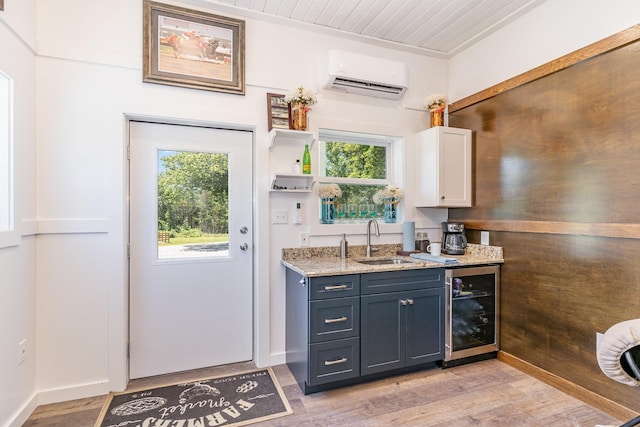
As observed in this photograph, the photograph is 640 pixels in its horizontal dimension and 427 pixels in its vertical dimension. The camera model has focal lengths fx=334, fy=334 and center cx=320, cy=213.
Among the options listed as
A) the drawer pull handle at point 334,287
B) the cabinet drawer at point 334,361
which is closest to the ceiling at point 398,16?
the drawer pull handle at point 334,287

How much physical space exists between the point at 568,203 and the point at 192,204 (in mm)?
2773

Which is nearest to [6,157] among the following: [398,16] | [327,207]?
[327,207]

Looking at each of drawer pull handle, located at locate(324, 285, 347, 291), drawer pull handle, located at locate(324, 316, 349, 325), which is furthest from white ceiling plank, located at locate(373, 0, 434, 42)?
drawer pull handle, located at locate(324, 316, 349, 325)

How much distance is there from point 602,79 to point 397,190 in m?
1.59

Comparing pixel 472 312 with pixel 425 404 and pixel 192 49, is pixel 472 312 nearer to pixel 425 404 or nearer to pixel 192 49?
pixel 425 404

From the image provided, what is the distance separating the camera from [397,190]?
10.2 ft

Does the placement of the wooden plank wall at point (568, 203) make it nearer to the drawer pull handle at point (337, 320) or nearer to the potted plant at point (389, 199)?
the potted plant at point (389, 199)

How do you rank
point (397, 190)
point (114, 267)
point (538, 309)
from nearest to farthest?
point (114, 267) → point (538, 309) → point (397, 190)

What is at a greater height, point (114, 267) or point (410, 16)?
point (410, 16)

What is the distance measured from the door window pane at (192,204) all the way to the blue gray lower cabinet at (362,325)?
717 mm

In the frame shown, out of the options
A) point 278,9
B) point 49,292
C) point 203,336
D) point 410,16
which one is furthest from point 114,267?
point 410,16

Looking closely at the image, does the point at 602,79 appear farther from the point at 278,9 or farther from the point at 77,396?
the point at 77,396

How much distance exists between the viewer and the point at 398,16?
2.71 metres

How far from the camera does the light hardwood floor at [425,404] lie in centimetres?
202
